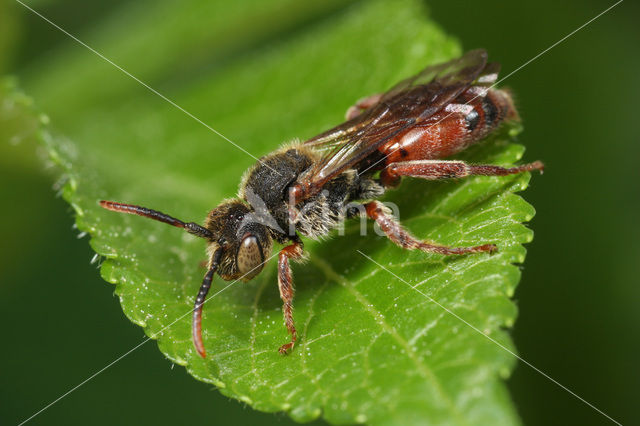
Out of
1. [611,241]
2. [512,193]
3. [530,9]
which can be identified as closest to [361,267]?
[512,193]

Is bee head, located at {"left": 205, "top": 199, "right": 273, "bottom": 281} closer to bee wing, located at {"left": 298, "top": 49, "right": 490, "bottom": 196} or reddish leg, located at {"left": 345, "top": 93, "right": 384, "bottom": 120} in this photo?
bee wing, located at {"left": 298, "top": 49, "right": 490, "bottom": 196}

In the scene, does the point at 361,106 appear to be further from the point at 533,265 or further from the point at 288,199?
the point at 533,265

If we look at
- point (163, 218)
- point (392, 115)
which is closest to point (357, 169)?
point (392, 115)

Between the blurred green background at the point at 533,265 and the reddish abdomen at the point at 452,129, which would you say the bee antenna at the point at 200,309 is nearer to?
the reddish abdomen at the point at 452,129

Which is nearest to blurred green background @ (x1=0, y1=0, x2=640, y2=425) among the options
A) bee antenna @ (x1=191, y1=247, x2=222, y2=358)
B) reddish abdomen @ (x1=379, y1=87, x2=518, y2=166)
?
reddish abdomen @ (x1=379, y1=87, x2=518, y2=166)

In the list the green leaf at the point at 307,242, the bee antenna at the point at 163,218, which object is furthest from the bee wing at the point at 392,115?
the bee antenna at the point at 163,218

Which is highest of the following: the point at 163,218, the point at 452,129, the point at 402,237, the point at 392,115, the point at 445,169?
the point at 163,218
